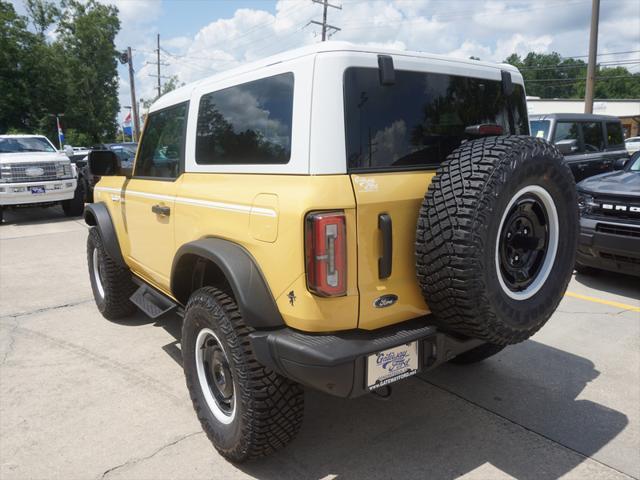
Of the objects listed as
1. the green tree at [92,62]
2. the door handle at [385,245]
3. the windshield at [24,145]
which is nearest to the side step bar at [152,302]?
the door handle at [385,245]

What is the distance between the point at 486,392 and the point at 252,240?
2036mm

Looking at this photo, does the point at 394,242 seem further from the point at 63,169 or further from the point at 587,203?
the point at 63,169

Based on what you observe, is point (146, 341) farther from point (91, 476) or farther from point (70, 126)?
point (70, 126)

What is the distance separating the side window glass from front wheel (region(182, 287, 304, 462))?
25.1 feet


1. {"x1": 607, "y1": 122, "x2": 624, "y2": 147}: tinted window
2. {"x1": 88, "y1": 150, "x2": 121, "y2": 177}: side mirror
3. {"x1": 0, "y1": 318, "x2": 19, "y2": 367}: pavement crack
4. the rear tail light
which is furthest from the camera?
{"x1": 607, "y1": 122, "x2": 624, "y2": 147}: tinted window

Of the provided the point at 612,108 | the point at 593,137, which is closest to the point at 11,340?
the point at 593,137

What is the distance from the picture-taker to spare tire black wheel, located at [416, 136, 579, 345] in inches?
82.0

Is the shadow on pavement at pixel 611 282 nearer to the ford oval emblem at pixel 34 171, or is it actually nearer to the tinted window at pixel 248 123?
the tinted window at pixel 248 123

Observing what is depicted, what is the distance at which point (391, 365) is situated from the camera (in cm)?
220

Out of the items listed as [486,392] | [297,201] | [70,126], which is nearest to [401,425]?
[486,392]

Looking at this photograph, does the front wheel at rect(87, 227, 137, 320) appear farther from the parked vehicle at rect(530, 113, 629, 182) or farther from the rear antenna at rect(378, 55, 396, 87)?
the parked vehicle at rect(530, 113, 629, 182)

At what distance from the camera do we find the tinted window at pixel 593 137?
906cm

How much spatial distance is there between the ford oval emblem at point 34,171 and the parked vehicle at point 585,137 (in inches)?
398

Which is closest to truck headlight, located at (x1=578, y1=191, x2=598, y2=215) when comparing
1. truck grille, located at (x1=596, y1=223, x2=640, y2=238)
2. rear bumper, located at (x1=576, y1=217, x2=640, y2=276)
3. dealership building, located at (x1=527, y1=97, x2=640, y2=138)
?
rear bumper, located at (x1=576, y1=217, x2=640, y2=276)
